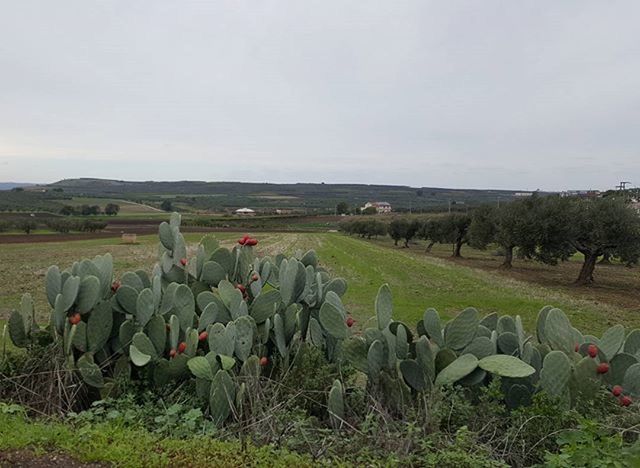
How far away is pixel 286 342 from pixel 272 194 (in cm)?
14191

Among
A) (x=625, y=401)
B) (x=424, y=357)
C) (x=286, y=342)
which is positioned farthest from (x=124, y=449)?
(x=625, y=401)

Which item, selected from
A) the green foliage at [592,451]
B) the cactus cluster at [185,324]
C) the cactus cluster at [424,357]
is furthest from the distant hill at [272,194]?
the green foliage at [592,451]

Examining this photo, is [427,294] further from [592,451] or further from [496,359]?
[592,451]

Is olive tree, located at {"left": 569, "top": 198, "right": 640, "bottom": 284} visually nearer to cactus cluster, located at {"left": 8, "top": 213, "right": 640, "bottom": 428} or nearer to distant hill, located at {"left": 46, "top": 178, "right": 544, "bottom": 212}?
cactus cluster, located at {"left": 8, "top": 213, "right": 640, "bottom": 428}

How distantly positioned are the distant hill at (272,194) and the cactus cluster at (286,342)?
104m

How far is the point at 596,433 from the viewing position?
248 cm

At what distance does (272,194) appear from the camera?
144375mm

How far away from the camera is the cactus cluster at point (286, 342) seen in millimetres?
3102

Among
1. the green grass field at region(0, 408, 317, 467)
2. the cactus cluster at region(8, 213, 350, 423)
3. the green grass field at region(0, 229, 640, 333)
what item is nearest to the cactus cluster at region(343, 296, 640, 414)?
the cactus cluster at region(8, 213, 350, 423)

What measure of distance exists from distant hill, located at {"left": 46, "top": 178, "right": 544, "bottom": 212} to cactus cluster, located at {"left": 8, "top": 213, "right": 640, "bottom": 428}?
10423 cm

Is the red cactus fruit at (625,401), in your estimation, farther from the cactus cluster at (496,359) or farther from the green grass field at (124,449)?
the green grass field at (124,449)

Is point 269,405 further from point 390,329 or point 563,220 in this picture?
point 563,220

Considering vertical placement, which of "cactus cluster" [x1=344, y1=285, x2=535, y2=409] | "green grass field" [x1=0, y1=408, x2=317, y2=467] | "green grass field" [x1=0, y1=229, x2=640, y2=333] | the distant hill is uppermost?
the distant hill

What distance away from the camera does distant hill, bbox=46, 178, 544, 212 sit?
119 metres
